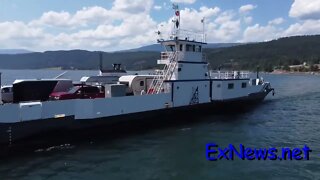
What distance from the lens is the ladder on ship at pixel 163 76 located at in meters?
27.2

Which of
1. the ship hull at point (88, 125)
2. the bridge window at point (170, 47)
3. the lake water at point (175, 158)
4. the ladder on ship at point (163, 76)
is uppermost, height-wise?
the bridge window at point (170, 47)

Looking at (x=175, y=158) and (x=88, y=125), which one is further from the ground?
(x=88, y=125)

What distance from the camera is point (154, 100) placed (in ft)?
85.2

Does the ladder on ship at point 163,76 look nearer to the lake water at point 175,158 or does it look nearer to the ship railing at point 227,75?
the lake water at point 175,158

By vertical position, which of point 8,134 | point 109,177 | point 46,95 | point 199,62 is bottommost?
point 109,177

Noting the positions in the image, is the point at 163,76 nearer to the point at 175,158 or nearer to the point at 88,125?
the point at 88,125

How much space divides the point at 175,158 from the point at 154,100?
7.72 meters

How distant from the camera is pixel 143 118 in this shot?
25.3m

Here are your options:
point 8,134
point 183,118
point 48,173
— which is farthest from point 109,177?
point 183,118

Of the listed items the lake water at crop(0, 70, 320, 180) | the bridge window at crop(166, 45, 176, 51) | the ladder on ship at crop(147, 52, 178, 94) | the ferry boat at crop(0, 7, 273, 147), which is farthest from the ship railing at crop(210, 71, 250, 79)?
the lake water at crop(0, 70, 320, 180)

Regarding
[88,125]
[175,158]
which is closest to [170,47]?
[88,125]

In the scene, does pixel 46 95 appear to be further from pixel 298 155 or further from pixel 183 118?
pixel 298 155

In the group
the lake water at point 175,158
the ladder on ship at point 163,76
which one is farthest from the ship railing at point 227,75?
the lake water at point 175,158

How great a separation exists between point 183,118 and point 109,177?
13.6 metres
